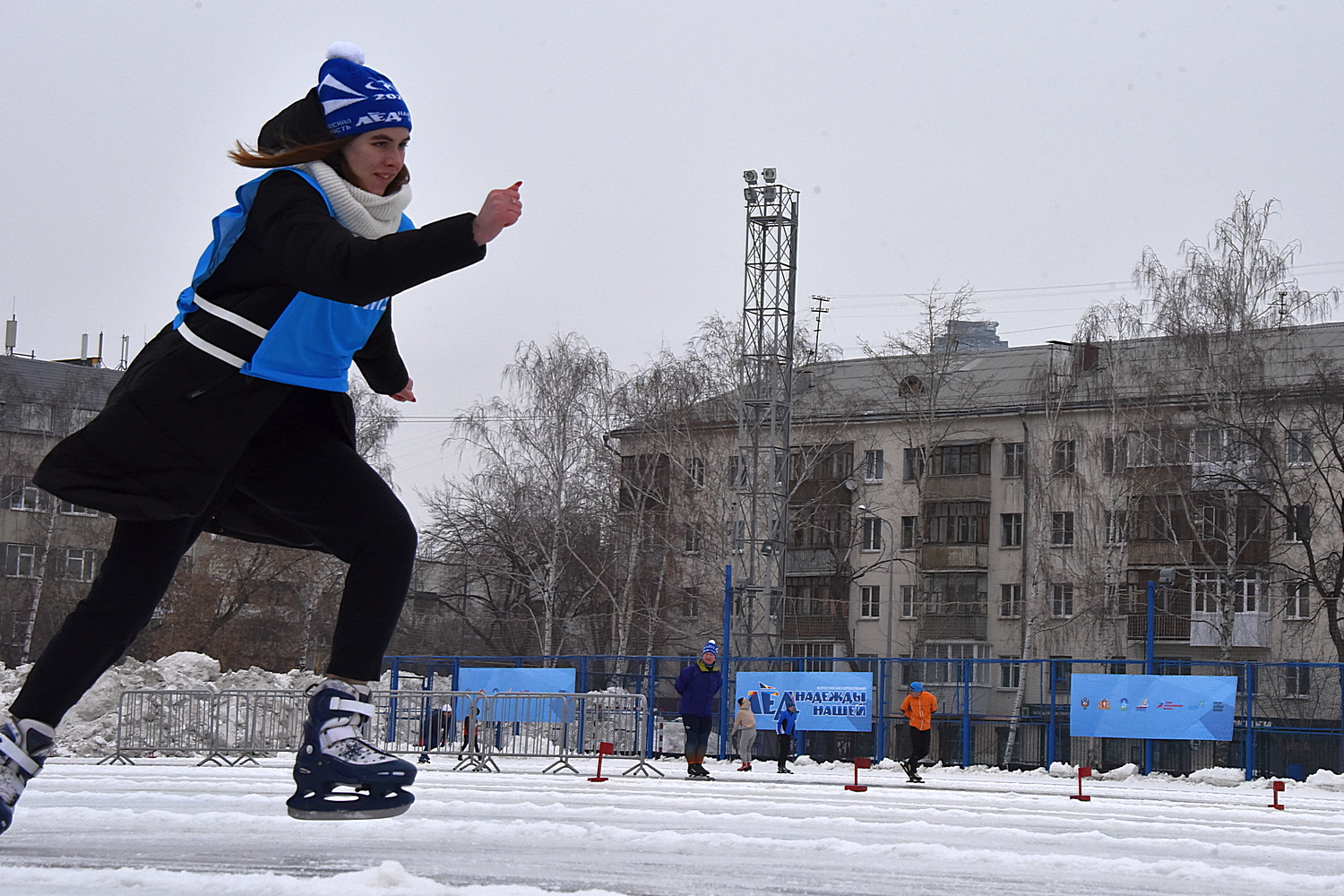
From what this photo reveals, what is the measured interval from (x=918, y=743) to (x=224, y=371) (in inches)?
644

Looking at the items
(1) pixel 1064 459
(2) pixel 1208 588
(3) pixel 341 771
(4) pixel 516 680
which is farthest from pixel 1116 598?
(3) pixel 341 771

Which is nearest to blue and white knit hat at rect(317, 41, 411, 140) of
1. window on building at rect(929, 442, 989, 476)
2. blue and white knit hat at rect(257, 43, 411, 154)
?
blue and white knit hat at rect(257, 43, 411, 154)

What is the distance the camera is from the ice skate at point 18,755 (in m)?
3.12

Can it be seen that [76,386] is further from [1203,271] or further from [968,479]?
[1203,271]

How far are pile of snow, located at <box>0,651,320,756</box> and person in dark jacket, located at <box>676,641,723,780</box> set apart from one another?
6.83 meters

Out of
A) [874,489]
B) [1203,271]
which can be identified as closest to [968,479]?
[874,489]

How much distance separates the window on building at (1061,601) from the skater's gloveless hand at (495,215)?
41582 millimetres

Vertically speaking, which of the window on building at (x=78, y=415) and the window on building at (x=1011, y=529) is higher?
the window on building at (x=78, y=415)

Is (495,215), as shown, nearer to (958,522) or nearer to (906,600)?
(906,600)

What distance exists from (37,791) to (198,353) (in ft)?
9.84

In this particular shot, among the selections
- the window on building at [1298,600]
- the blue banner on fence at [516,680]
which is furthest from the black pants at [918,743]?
the window on building at [1298,600]

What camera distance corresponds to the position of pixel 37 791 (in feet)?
17.5

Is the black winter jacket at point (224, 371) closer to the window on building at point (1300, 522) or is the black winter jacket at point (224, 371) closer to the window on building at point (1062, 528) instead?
the window on building at point (1300, 522)

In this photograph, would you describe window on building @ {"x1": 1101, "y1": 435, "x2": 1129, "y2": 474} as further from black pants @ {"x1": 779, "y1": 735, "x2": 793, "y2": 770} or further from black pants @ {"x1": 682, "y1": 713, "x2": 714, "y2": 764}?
black pants @ {"x1": 682, "y1": 713, "x2": 714, "y2": 764}
